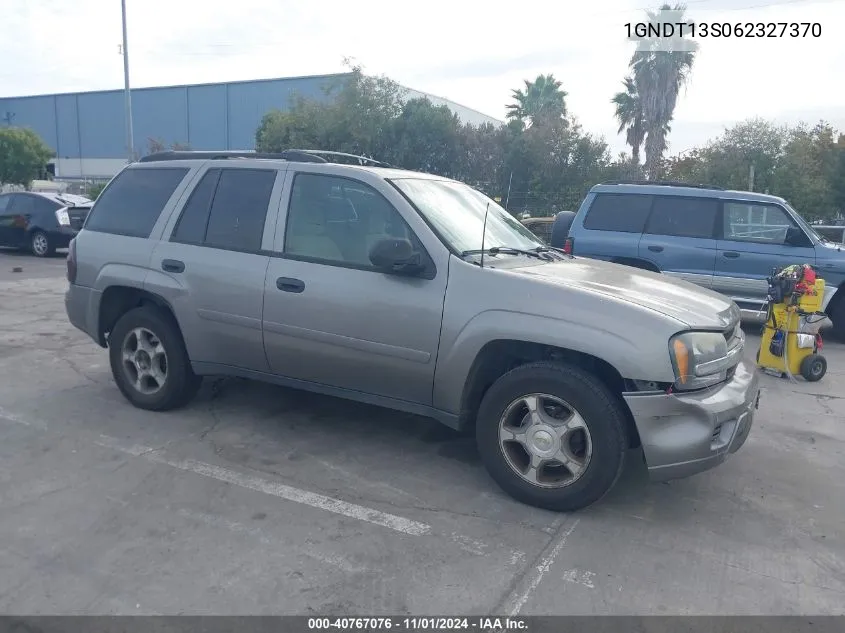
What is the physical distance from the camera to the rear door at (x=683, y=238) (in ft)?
31.0

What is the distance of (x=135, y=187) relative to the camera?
18.3 feet

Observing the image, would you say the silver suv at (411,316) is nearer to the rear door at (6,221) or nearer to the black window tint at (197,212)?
the black window tint at (197,212)

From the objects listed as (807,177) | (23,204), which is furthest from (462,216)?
(807,177)

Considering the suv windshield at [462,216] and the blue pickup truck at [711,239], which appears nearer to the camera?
the suv windshield at [462,216]

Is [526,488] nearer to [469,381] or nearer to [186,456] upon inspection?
[469,381]

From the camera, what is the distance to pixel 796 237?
923cm

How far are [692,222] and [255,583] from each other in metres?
8.06

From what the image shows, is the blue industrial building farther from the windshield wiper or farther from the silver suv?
the windshield wiper

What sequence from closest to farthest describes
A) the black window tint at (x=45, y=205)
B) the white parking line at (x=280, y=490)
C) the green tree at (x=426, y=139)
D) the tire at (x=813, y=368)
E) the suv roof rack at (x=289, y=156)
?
the white parking line at (x=280, y=490)
the suv roof rack at (x=289, y=156)
the tire at (x=813, y=368)
the black window tint at (x=45, y=205)
the green tree at (x=426, y=139)

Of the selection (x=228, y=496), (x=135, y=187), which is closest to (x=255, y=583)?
(x=228, y=496)

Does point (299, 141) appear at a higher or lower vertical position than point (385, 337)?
higher

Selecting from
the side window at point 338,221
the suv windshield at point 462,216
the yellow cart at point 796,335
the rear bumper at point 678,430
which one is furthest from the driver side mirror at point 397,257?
the yellow cart at point 796,335

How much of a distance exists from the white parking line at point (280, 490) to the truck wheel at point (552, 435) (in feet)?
2.03

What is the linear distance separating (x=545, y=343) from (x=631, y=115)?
31613 mm
